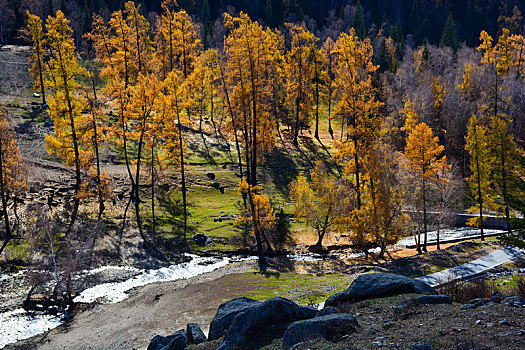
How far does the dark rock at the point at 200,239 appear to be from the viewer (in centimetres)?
3809

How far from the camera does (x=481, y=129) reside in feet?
129

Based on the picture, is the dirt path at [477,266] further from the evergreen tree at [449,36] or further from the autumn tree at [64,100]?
the evergreen tree at [449,36]

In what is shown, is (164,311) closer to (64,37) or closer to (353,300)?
(353,300)

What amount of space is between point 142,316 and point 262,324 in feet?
48.5

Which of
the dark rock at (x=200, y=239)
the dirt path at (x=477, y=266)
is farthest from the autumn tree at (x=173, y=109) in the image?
the dirt path at (x=477, y=266)

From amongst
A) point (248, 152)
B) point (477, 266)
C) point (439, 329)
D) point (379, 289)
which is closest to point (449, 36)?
point (248, 152)

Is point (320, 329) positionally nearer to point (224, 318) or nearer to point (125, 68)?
point (224, 318)

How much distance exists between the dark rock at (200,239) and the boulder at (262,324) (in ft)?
83.3

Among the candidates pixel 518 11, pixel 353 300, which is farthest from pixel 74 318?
pixel 518 11

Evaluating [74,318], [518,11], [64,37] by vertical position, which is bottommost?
[74,318]

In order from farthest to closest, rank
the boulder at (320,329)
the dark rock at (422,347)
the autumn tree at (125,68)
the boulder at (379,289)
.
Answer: the autumn tree at (125,68)
the boulder at (379,289)
the boulder at (320,329)
the dark rock at (422,347)

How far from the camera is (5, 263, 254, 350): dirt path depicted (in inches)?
858

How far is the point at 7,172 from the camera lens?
1364 inches

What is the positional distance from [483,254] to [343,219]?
11172mm
